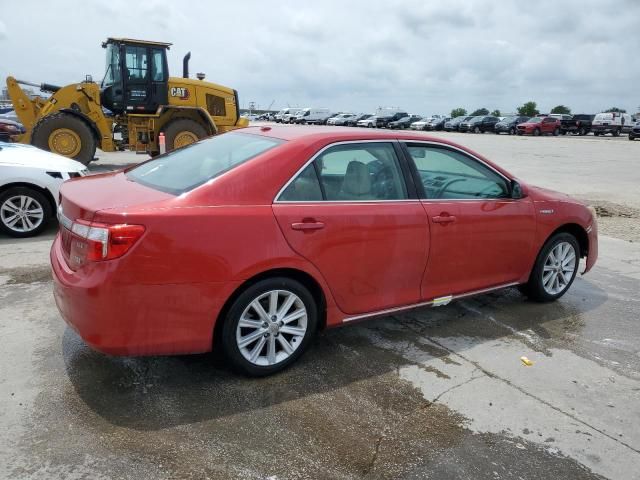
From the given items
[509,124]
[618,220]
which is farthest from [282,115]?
[618,220]

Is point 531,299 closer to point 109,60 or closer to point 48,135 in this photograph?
point 48,135

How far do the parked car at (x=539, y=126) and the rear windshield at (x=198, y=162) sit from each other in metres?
43.7

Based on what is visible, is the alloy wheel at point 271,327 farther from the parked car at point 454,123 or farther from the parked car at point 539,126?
the parked car at point 454,123

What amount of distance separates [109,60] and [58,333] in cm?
1098

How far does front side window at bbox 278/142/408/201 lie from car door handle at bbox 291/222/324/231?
0.17 meters

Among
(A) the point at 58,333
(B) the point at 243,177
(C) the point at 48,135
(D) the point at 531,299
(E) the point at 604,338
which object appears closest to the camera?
(B) the point at 243,177

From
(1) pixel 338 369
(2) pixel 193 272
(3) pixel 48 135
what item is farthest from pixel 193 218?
(3) pixel 48 135

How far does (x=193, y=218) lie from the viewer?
3000 millimetres

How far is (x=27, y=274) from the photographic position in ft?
17.2

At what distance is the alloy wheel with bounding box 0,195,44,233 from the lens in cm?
646

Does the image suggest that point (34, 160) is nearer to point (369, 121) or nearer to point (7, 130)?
point (7, 130)

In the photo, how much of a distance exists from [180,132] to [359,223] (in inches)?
416

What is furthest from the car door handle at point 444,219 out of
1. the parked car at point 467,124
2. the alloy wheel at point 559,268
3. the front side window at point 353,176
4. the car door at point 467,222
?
the parked car at point 467,124

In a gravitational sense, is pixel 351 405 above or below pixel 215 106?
below
